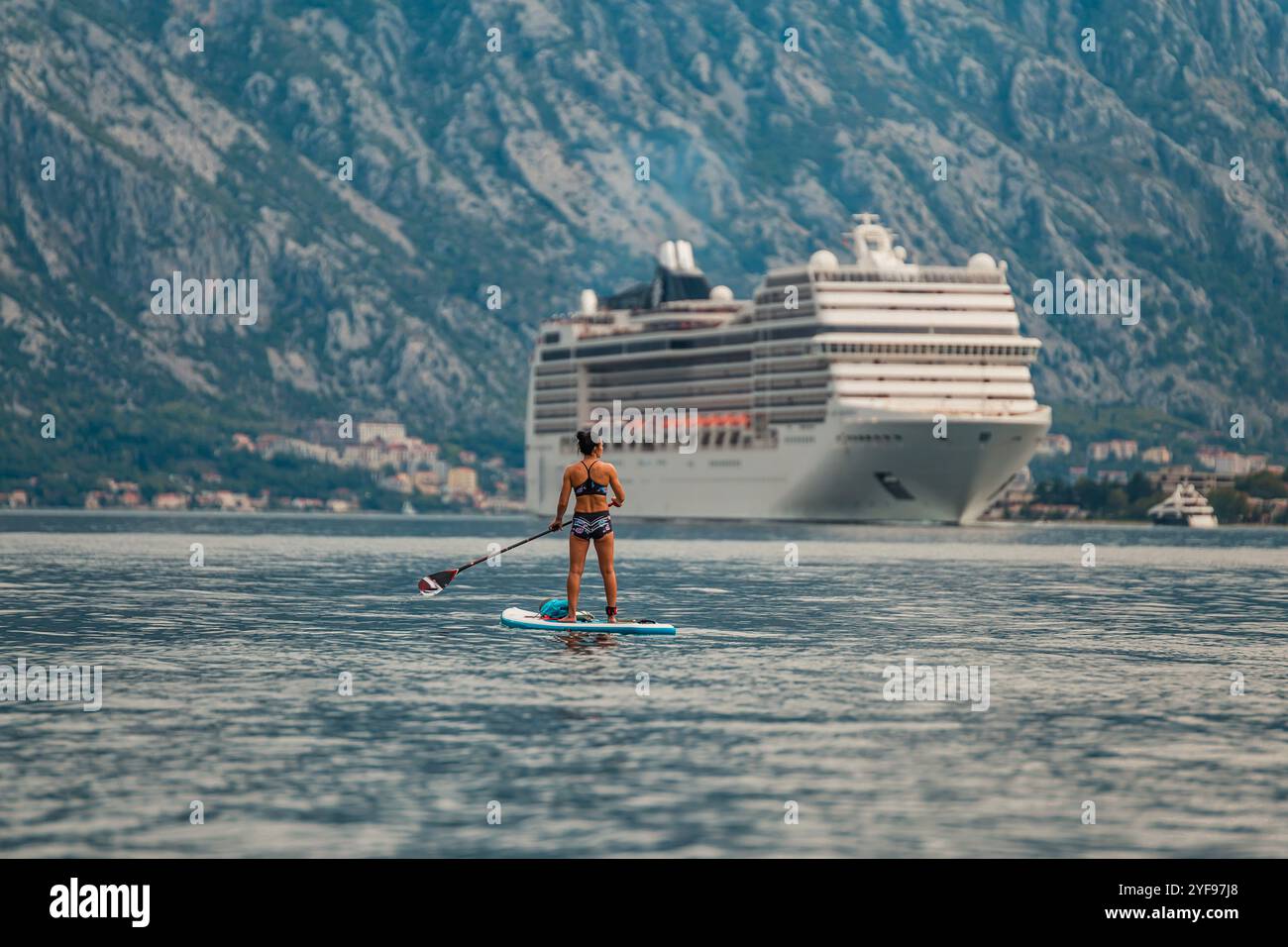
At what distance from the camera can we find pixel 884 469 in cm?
17200

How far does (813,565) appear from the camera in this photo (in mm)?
84125

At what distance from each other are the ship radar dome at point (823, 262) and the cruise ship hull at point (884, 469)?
697 inches

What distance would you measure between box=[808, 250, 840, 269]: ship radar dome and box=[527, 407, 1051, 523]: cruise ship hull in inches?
697

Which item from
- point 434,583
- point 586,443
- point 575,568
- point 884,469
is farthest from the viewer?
point 884,469

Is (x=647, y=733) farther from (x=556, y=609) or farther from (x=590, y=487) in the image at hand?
(x=556, y=609)

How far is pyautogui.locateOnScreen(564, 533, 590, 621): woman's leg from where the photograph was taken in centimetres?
3959

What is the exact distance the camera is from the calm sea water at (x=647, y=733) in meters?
19.8

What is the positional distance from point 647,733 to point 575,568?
1463 cm

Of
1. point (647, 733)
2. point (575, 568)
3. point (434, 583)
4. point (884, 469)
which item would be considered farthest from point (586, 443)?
point (884, 469)

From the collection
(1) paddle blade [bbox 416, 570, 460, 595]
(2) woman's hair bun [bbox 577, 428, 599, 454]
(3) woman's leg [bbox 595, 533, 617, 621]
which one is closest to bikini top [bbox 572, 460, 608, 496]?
(2) woman's hair bun [bbox 577, 428, 599, 454]
